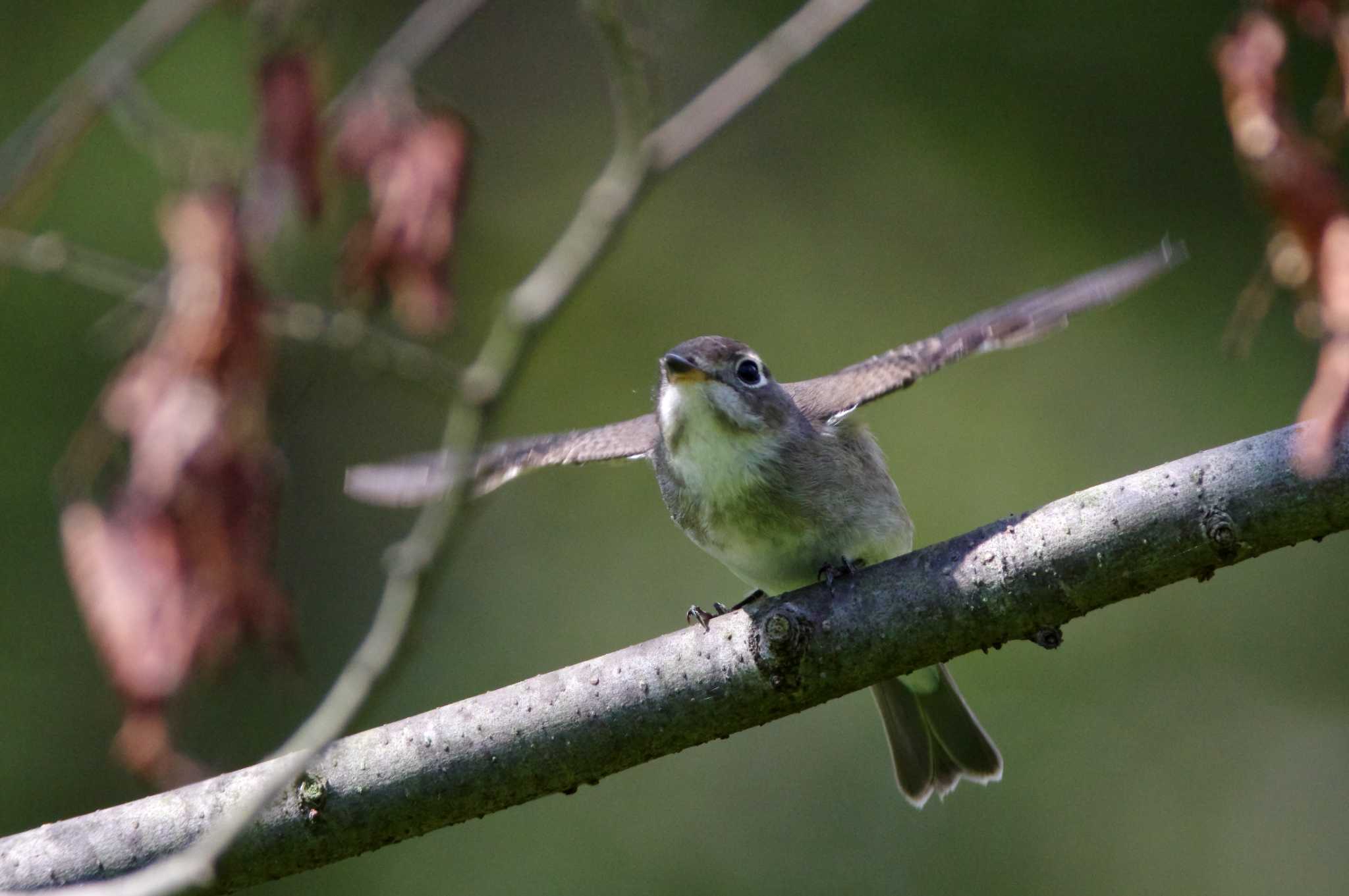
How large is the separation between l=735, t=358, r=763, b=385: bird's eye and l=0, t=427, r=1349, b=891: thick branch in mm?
1121

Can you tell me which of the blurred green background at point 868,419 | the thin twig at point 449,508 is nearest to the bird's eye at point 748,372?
the thin twig at point 449,508

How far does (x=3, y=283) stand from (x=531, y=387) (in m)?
2.65

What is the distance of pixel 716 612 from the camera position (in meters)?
3.97

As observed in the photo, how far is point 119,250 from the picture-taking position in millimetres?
7473

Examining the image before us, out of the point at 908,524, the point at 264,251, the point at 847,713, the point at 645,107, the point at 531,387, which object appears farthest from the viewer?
the point at 531,387

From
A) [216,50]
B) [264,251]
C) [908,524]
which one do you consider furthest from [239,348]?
[216,50]

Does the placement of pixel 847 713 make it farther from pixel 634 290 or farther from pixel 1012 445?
pixel 634 290

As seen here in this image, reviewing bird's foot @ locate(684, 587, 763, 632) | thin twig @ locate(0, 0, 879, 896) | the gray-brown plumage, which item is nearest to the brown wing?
the gray-brown plumage

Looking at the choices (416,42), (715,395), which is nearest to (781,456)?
(715,395)

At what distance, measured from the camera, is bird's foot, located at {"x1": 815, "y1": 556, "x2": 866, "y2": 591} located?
10.8 ft

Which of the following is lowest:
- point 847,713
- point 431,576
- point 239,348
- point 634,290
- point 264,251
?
point 431,576

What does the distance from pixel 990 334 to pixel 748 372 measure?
0.66 m

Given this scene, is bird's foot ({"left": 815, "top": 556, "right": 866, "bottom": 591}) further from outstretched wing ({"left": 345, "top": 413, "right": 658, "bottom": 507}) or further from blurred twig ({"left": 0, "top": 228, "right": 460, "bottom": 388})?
blurred twig ({"left": 0, "top": 228, "right": 460, "bottom": 388})

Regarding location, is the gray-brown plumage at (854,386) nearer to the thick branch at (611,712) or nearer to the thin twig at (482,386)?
the thick branch at (611,712)
